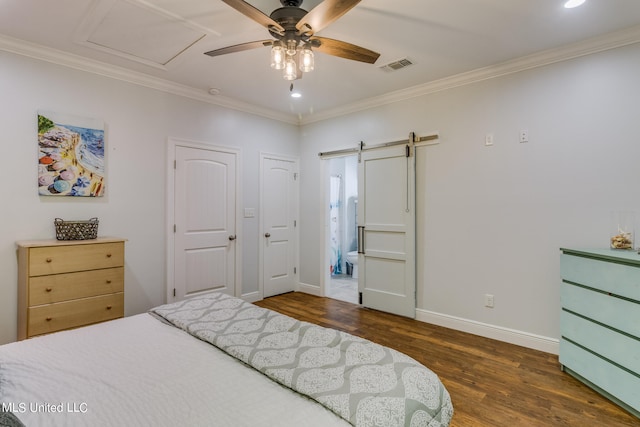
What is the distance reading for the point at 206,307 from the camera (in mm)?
1970

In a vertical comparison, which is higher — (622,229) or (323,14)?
(323,14)

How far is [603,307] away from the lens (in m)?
2.13

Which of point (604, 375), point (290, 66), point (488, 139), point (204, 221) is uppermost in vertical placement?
point (290, 66)


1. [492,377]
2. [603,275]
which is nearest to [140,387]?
[492,377]

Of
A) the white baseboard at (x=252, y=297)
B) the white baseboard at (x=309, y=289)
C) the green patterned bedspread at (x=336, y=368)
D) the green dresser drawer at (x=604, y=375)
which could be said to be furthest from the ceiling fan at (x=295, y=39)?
the white baseboard at (x=309, y=289)

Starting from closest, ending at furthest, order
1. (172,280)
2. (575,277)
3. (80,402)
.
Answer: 1. (80,402)
2. (575,277)
3. (172,280)

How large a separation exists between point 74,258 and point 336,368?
2359 mm

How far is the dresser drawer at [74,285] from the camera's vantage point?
7.54ft

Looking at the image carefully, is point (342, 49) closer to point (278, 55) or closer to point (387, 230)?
A: point (278, 55)

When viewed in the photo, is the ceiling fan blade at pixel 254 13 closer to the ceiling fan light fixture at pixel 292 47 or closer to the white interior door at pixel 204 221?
the ceiling fan light fixture at pixel 292 47

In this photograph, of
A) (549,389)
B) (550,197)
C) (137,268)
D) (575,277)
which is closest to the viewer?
(549,389)

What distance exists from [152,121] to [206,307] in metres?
2.37

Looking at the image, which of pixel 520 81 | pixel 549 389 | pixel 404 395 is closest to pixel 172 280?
pixel 404 395

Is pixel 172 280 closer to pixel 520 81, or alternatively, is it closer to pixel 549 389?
pixel 549 389
